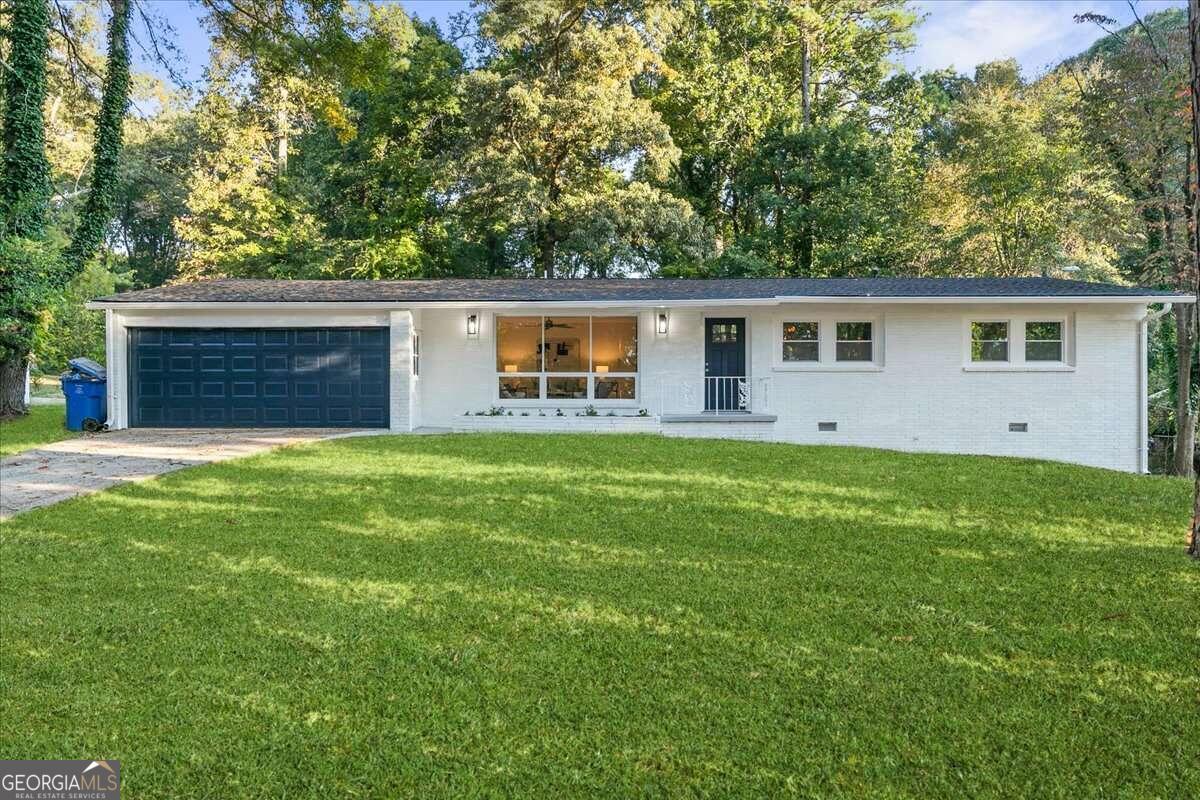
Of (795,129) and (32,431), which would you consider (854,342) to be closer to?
(795,129)

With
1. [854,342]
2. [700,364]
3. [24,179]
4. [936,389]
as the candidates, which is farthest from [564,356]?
[24,179]

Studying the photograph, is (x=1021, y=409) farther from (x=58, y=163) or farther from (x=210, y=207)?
(x=58, y=163)

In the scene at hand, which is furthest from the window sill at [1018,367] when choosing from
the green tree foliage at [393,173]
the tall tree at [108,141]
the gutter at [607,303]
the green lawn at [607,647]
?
the tall tree at [108,141]

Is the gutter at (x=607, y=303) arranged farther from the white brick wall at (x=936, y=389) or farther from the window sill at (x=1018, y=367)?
the window sill at (x=1018, y=367)

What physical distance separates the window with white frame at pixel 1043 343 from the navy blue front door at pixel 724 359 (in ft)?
16.7

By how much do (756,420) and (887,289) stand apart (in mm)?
3551

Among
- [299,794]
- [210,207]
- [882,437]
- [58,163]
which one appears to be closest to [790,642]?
[299,794]

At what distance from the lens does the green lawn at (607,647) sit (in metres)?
2.48

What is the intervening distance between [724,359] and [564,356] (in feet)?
10.3

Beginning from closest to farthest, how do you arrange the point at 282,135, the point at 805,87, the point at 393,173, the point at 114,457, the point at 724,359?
the point at 114,457 → the point at 724,359 → the point at 393,173 → the point at 805,87 → the point at 282,135

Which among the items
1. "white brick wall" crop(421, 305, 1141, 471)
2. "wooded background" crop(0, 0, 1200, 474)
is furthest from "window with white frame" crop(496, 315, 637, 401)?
"wooded background" crop(0, 0, 1200, 474)

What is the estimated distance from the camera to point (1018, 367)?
12.7 meters

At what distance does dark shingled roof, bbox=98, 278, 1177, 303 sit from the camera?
12.5 meters

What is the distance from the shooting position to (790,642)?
11.3 ft
